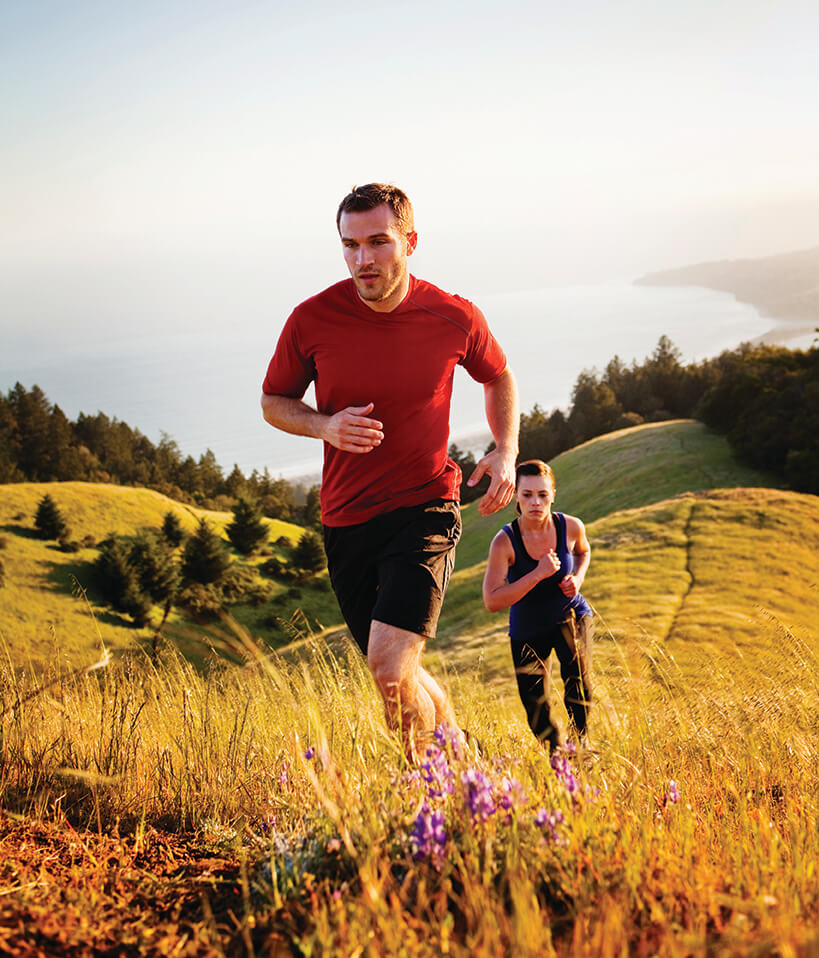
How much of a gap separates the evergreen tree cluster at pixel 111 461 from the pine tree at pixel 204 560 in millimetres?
15707

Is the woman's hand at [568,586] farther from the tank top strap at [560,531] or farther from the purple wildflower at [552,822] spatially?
the purple wildflower at [552,822]

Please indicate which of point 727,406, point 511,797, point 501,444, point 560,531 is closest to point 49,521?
point 727,406

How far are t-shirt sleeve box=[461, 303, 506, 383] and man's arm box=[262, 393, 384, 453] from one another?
75 cm

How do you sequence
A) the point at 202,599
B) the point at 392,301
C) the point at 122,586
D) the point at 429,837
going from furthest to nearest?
the point at 202,599, the point at 122,586, the point at 392,301, the point at 429,837

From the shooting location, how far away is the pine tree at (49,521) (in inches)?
2254

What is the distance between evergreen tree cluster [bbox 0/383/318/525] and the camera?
85.0 m

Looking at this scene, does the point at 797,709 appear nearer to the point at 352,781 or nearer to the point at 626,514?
the point at 352,781

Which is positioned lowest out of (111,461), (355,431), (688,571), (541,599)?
(688,571)

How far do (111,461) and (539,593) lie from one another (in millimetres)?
98594

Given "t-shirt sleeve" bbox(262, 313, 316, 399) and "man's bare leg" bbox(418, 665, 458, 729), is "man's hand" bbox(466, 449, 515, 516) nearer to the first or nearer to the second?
"man's bare leg" bbox(418, 665, 458, 729)

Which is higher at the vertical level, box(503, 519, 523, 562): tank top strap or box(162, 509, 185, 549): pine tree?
box(503, 519, 523, 562): tank top strap

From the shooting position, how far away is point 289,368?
4.05 metres

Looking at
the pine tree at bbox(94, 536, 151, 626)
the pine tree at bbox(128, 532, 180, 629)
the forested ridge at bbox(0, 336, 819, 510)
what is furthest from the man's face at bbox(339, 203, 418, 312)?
the pine tree at bbox(94, 536, 151, 626)

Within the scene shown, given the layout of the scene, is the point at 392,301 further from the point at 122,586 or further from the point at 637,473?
the point at 122,586
